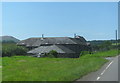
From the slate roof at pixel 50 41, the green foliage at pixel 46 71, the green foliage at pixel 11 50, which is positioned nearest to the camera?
the green foliage at pixel 46 71

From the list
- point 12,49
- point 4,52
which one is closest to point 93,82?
point 4,52

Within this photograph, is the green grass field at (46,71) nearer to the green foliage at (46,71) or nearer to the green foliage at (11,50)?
the green foliage at (46,71)

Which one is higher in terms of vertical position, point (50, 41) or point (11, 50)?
point (50, 41)

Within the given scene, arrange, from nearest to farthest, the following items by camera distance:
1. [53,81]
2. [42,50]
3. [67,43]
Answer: [53,81] < [42,50] < [67,43]

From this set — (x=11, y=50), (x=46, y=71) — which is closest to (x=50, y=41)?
(x=11, y=50)

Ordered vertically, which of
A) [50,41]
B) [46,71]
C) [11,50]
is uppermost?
[50,41]

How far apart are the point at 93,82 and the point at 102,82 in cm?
45

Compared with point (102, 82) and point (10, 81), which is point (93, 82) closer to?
point (102, 82)

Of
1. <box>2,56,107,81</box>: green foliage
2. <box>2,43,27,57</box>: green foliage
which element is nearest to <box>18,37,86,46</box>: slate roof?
<box>2,43,27,57</box>: green foliage

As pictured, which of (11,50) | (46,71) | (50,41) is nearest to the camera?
(46,71)

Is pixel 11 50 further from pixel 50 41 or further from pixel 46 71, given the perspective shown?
pixel 46 71

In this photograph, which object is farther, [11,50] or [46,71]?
[11,50]

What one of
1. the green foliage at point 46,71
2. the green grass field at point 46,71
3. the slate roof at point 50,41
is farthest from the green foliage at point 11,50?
the green foliage at point 46,71

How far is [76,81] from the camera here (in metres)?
14.4
